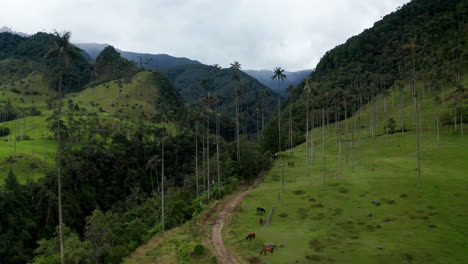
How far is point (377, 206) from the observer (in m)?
54.0

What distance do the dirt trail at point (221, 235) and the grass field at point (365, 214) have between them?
1303 millimetres

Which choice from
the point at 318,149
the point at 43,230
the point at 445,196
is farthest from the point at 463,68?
the point at 43,230

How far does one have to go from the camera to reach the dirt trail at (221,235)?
37.1 m

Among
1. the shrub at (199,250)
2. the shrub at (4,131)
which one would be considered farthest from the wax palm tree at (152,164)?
the shrub at (4,131)

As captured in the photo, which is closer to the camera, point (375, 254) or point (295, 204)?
point (375, 254)

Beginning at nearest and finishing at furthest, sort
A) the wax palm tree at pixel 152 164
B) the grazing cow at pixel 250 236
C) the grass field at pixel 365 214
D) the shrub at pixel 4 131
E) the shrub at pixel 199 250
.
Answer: the grass field at pixel 365 214, the shrub at pixel 199 250, the grazing cow at pixel 250 236, the wax palm tree at pixel 152 164, the shrub at pixel 4 131

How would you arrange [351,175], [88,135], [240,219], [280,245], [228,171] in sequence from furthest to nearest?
[88,135] → [228,171] → [351,175] → [240,219] → [280,245]

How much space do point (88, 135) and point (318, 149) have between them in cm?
10883

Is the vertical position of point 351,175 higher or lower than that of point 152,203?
higher

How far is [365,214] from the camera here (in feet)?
167

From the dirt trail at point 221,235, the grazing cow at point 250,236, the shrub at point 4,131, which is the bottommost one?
the dirt trail at point 221,235

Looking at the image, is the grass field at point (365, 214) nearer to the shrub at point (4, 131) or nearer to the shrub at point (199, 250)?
the shrub at point (199, 250)

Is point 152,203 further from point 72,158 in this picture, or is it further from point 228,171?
point 72,158

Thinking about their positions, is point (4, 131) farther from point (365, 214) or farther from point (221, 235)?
point (365, 214)
